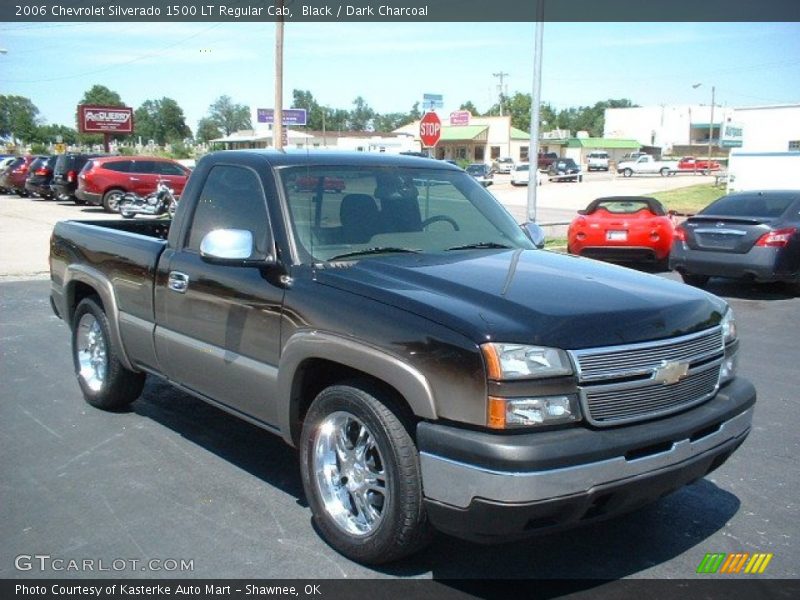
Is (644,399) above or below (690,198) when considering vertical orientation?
below

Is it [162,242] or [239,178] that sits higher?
[239,178]

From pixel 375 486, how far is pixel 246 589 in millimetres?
718

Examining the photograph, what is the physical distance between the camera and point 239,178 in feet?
15.1

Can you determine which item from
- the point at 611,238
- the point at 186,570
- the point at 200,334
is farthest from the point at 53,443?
the point at 611,238

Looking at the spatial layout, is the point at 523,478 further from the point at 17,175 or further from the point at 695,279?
the point at 17,175

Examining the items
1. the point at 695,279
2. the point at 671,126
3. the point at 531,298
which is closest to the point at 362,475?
the point at 531,298

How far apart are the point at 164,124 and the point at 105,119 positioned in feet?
216

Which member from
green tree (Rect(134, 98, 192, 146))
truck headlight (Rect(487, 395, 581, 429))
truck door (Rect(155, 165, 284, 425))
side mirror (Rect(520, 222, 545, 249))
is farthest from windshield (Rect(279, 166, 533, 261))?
green tree (Rect(134, 98, 192, 146))

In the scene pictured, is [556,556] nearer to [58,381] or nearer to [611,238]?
[58,381]

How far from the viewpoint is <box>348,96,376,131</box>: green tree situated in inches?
6032

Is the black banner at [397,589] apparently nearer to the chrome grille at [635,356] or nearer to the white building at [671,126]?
the chrome grille at [635,356]

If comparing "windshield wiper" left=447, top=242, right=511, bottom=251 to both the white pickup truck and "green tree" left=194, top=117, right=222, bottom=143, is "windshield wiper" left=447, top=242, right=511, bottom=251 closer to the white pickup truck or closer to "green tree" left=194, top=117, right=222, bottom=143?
the white pickup truck

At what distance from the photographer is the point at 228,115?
12219cm

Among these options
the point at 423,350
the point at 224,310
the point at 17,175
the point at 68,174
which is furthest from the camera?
the point at 17,175
